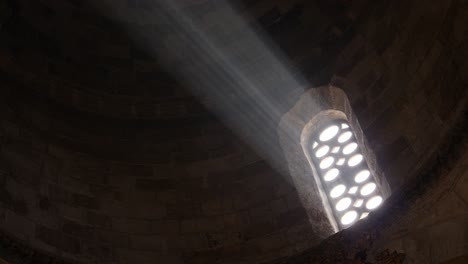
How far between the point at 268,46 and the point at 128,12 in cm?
256

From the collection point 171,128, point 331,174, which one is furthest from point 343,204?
point 171,128

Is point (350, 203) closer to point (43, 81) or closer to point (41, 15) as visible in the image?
point (43, 81)

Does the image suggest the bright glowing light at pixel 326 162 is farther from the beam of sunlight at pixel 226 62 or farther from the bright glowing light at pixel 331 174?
the beam of sunlight at pixel 226 62

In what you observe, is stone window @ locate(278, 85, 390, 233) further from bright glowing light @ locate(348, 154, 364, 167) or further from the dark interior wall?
the dark interior wall

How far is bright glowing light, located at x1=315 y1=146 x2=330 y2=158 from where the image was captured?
12.8 metres

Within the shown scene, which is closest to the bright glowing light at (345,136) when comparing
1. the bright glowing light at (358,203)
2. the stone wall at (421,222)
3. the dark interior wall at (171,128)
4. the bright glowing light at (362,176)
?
the dark interior wall at (171,128)

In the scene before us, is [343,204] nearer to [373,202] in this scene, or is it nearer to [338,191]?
[338,191]

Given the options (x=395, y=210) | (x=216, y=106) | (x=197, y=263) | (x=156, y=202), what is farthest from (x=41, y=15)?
(x=395, y=210)

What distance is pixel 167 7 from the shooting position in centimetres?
1645

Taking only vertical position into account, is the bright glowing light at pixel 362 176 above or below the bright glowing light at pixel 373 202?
above

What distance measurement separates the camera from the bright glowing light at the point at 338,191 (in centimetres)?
1220

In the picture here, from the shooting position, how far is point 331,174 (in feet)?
41.0

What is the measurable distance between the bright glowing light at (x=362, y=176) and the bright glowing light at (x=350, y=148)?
1.41ft

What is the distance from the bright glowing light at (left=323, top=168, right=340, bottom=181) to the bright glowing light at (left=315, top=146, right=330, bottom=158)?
13.2 inches
